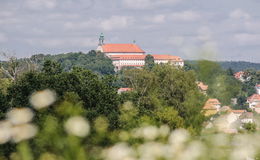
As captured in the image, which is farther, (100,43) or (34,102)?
(100,43)

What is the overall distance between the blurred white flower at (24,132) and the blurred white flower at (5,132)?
0.02 m

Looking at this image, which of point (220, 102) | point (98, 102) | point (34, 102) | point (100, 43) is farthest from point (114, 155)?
point (100, 43)

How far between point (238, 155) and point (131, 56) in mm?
168542

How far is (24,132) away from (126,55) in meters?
172

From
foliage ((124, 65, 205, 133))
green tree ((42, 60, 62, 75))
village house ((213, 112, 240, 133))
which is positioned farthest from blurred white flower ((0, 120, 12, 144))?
foliage ((124, 65, 205, 133))

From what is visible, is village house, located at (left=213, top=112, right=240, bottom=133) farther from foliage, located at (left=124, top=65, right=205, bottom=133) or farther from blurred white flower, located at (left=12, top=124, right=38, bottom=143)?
foliage, located at (left=124, top=65, right=205, bottom=133)

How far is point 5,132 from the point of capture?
6.13 ft

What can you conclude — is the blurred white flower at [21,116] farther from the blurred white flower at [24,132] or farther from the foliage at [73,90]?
the foliage at [73,90]

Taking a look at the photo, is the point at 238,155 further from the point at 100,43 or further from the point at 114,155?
the point at 100,43

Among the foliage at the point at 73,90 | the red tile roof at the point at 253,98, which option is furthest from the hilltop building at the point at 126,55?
the foliage at the point at 73,90

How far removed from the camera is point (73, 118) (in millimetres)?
1842

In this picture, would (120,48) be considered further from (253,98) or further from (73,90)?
(73,90)

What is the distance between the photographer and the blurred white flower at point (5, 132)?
6.01 feet

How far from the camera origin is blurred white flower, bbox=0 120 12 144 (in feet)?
6.01
